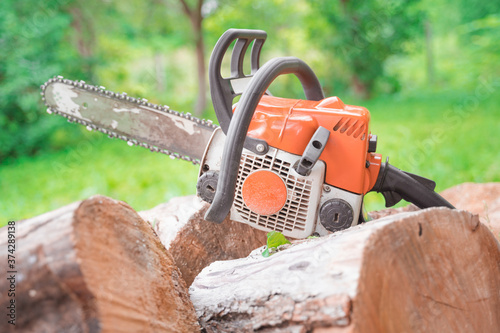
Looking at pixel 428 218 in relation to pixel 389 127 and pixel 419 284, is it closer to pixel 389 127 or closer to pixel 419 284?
pixel 419 284

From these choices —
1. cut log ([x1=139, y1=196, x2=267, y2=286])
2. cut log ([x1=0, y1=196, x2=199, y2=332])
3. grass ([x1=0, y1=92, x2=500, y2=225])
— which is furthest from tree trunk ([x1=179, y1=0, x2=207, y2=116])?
cut log ([x1=0, y1=196, x2=199, y2=332])

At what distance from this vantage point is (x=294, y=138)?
1295 millimetres

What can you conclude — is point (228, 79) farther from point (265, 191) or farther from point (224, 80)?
point (265, 191)

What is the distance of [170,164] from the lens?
15.7ft

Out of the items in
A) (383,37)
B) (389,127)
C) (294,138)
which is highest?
(383,37)

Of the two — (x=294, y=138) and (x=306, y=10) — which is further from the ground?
(x=306, y=10)

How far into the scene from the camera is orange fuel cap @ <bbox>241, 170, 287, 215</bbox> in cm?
128

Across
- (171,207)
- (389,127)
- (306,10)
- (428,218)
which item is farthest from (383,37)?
(428,218)

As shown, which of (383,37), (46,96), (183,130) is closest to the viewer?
(183,130)

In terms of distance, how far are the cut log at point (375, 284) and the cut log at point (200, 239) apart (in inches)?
20.8

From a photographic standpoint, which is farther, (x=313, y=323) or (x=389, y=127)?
(x=389, y=127)

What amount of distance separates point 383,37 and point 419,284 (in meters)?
8.58

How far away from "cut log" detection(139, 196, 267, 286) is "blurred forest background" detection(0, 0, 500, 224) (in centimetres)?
161

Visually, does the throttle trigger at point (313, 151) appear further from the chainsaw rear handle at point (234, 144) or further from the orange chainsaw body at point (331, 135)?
the chainsaw rear handle at point (234, 144)
